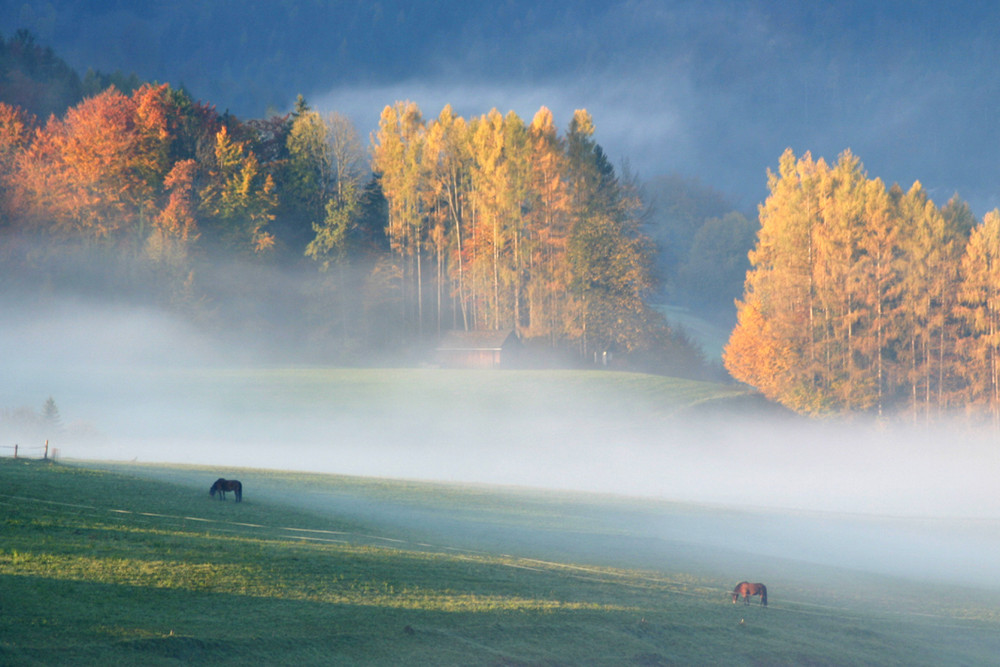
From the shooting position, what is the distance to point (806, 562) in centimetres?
2511

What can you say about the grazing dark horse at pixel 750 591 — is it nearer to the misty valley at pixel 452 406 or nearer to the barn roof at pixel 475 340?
the misty valley at pixel 452 406

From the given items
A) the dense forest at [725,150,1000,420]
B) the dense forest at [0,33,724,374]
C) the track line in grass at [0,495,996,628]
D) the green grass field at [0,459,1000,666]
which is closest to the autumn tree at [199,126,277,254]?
the dense forest at [0,33,724,374]

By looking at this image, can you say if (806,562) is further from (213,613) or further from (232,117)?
(232,117)

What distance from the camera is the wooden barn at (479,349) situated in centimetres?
8419

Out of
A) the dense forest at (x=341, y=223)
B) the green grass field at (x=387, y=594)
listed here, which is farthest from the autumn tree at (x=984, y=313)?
the green grass field at (x=387, y=594)

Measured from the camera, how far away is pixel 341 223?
92625mm

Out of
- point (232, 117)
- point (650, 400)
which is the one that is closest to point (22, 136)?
point (232, 117)

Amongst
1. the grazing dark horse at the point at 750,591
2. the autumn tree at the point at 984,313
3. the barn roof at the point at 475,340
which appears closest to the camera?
the grazing dark horse at the point at 750,591

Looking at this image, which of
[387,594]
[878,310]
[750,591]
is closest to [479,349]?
[878,310]

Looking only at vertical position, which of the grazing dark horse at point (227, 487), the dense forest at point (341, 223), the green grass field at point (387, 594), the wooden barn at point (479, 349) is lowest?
the green grass field at point (387, 594)

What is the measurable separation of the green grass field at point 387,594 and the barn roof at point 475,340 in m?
58.8

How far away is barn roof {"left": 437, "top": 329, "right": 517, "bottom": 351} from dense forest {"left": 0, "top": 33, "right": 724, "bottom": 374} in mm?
3661

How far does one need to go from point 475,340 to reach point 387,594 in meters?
71.7

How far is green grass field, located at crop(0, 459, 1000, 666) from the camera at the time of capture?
11328 millimetres
